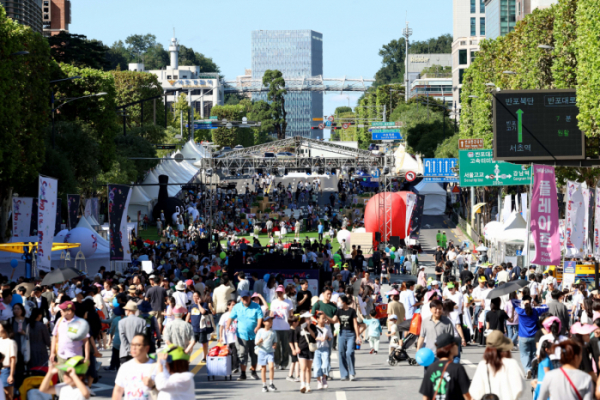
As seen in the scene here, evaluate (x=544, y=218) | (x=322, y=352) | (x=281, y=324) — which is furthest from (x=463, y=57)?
(x=322, y=352)

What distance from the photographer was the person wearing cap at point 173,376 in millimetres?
8109

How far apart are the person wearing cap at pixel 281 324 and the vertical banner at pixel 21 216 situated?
1674 cm

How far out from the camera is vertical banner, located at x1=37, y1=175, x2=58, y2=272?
23469 mm

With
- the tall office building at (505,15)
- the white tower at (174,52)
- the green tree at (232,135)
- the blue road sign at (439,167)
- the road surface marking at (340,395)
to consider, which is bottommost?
the road surface marking at (340,395)

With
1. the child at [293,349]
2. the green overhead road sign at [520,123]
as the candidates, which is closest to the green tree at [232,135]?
the green overhead road sign at [520,123]

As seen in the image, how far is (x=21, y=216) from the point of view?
99.8 feet

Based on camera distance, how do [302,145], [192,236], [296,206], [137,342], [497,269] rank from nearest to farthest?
[137,342]
[497,269]
[192,236]
[296,206]
[302,145]

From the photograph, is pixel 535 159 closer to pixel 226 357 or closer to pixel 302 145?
pixel 226 357

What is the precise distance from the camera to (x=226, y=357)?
14766mm

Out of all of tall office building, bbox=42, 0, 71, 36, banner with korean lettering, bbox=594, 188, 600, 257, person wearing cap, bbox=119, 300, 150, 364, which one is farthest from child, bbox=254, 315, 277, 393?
tall office building, bbox=42, 0, 71, 36

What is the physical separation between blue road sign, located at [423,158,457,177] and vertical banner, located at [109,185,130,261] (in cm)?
2535

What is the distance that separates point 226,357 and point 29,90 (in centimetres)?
2684

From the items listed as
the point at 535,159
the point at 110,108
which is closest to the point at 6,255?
the point at 535,159

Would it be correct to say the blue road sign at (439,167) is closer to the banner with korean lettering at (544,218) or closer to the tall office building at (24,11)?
the banner with korean lettering at (544,218)
